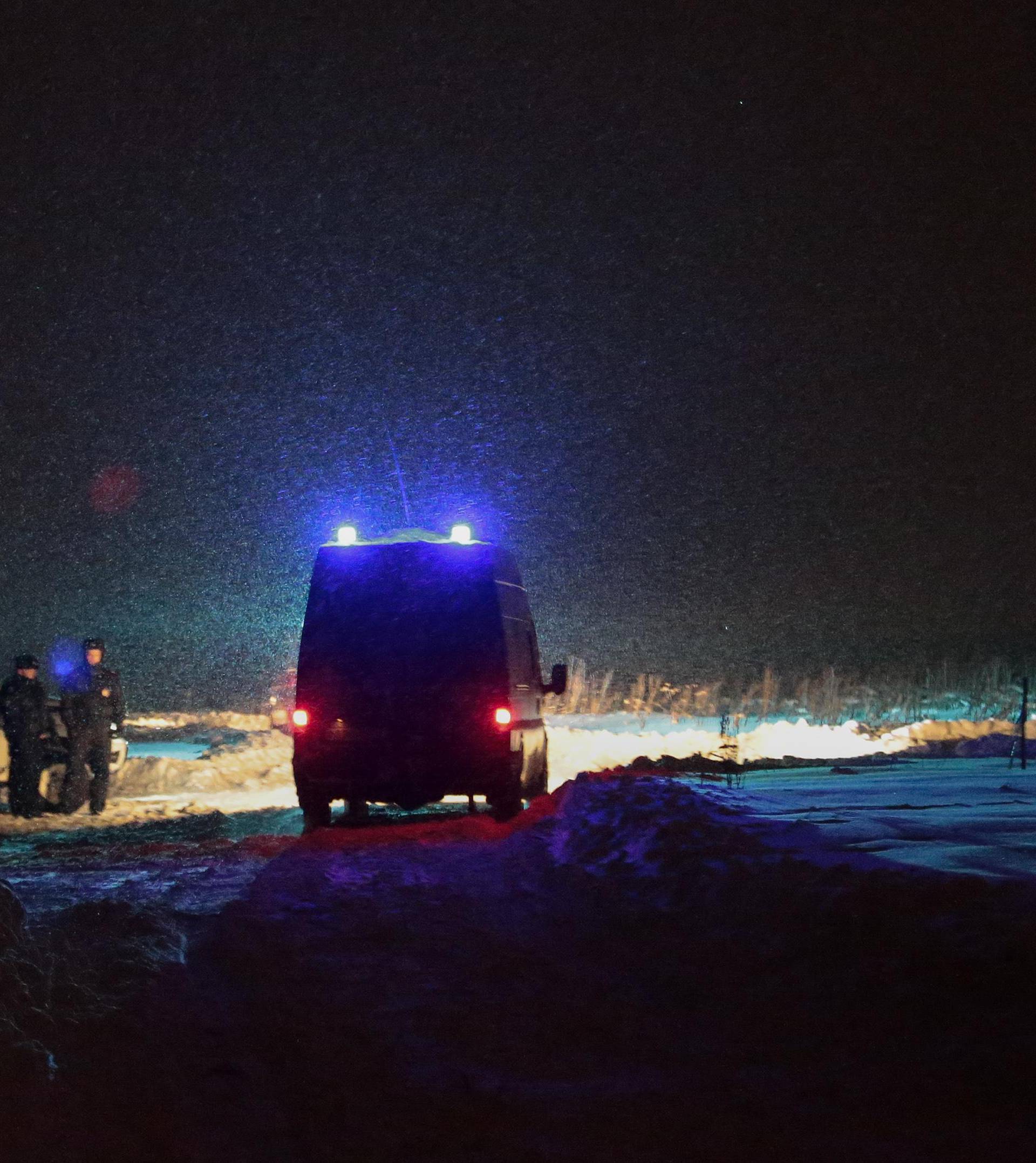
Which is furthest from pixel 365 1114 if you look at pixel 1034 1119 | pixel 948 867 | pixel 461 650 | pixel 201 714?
pixel 201 714

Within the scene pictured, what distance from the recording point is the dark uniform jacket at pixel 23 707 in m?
15.3

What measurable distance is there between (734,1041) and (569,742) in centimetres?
2559

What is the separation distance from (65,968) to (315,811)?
6.87m

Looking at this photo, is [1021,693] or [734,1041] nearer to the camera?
[734,1041]

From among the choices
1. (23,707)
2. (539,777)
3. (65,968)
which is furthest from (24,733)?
(65,968)

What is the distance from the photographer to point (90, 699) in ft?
51.3

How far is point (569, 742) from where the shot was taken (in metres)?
30.1

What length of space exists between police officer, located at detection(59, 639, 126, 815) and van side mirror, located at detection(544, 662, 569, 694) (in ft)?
20.3

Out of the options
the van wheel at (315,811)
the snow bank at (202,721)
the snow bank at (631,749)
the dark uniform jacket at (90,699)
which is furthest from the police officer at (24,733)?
the snow bank at (202,721)

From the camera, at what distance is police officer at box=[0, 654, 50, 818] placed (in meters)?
15.3

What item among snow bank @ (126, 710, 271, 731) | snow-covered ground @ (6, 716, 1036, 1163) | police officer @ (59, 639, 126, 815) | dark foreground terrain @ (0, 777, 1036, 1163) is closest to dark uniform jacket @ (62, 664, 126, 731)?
police officer @ (59, 639, 126, 815)

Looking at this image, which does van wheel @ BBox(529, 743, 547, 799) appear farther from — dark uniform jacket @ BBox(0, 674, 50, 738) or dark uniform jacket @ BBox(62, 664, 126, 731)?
dark uniform jacket @ BBox(0, 674, 50, 738)

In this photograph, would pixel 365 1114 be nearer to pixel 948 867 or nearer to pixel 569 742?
pixel 948 867

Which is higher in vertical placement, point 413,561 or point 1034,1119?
point 413,561
